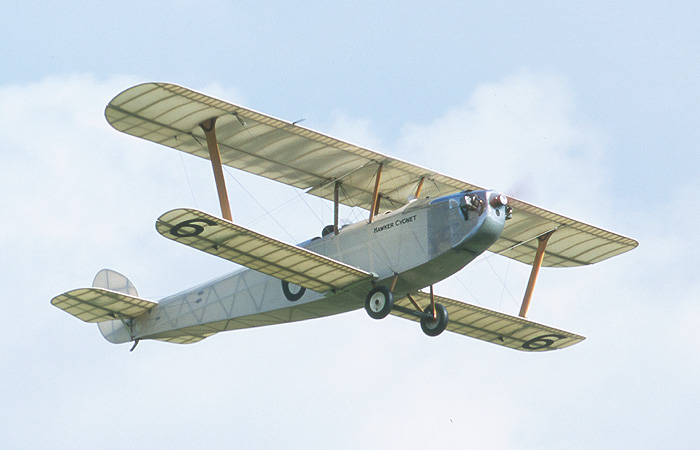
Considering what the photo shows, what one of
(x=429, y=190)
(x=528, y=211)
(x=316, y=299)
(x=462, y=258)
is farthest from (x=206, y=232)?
(x=528, y=211)

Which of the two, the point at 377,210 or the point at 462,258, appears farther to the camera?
the point at 377,210

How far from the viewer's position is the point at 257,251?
18.8 m

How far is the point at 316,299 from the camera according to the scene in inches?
792

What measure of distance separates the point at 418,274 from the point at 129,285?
24.4ft

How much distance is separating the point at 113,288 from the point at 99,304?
152 centimetres

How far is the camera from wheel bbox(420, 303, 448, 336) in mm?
20359

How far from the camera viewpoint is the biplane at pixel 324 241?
19.1 metres

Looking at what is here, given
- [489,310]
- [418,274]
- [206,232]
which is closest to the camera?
[206,232]

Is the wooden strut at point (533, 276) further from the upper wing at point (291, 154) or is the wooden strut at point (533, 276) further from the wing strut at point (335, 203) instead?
the wing strut at point (335, 203)

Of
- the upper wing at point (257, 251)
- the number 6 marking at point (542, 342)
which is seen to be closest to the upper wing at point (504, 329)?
the number 6 marking at point (542, 342)

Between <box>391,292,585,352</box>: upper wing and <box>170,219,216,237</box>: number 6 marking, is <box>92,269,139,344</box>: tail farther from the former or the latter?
<box>170,219,216,237</box>: number 6 marking

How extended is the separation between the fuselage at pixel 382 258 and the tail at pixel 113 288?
2341 millimetres

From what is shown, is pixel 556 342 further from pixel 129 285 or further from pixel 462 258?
pixel 129 285

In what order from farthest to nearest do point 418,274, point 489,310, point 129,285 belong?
point 129,285 → point 489,310 → point 418,274
